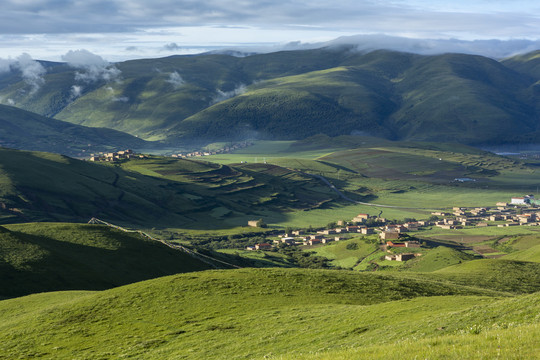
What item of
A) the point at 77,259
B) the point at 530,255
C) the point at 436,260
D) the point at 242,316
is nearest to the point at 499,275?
the point at 436,260

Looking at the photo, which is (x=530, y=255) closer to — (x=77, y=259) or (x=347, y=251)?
(x=347, y=251)

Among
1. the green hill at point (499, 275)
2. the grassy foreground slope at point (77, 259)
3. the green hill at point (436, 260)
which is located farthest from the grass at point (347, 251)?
the grassy foreground slope at point (77, 259)

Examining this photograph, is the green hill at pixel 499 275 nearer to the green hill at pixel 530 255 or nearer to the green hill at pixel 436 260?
the green hill at pixel 530 255

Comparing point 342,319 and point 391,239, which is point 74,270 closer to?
point 342,319

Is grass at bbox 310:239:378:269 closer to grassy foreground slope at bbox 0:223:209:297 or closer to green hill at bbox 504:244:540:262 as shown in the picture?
green hill at bbox 504:244:540:262

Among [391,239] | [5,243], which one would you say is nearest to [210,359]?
[5,243]

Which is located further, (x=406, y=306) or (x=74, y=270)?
(x=74, y=270)
